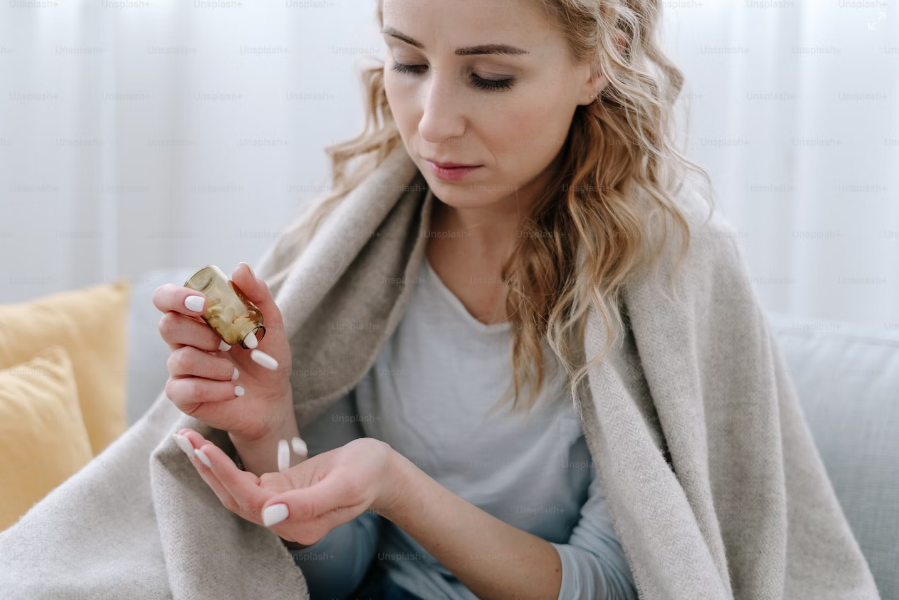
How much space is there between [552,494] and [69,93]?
1381 mm

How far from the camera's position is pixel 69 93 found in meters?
1.69

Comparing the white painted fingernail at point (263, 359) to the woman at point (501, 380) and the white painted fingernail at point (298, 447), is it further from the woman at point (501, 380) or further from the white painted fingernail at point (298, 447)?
the white painted fingernail at point (298, 447)

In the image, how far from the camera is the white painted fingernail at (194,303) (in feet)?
2.27

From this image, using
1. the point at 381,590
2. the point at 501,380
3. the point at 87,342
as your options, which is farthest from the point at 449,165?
the point at 87,342

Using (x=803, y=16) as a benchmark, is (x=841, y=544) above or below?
below

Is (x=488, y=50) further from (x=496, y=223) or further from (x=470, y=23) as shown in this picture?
(x=496, y=223)

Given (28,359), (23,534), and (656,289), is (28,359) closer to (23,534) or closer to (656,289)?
(23,534)

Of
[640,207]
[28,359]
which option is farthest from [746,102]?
[28,359]

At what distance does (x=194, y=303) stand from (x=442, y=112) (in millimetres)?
316

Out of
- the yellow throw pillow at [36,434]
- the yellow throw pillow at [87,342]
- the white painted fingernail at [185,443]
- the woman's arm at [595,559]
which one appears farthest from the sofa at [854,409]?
the white painted fingernail at [185,443]

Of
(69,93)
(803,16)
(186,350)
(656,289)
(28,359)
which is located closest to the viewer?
(186,350)

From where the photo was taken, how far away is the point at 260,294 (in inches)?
29.8

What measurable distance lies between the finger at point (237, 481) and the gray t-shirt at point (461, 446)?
234 millimetres

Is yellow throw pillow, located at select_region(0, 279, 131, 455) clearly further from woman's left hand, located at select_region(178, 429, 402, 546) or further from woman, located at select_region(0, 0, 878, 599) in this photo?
woman's left hand, located at select_region(178, 429, 402, 546)
